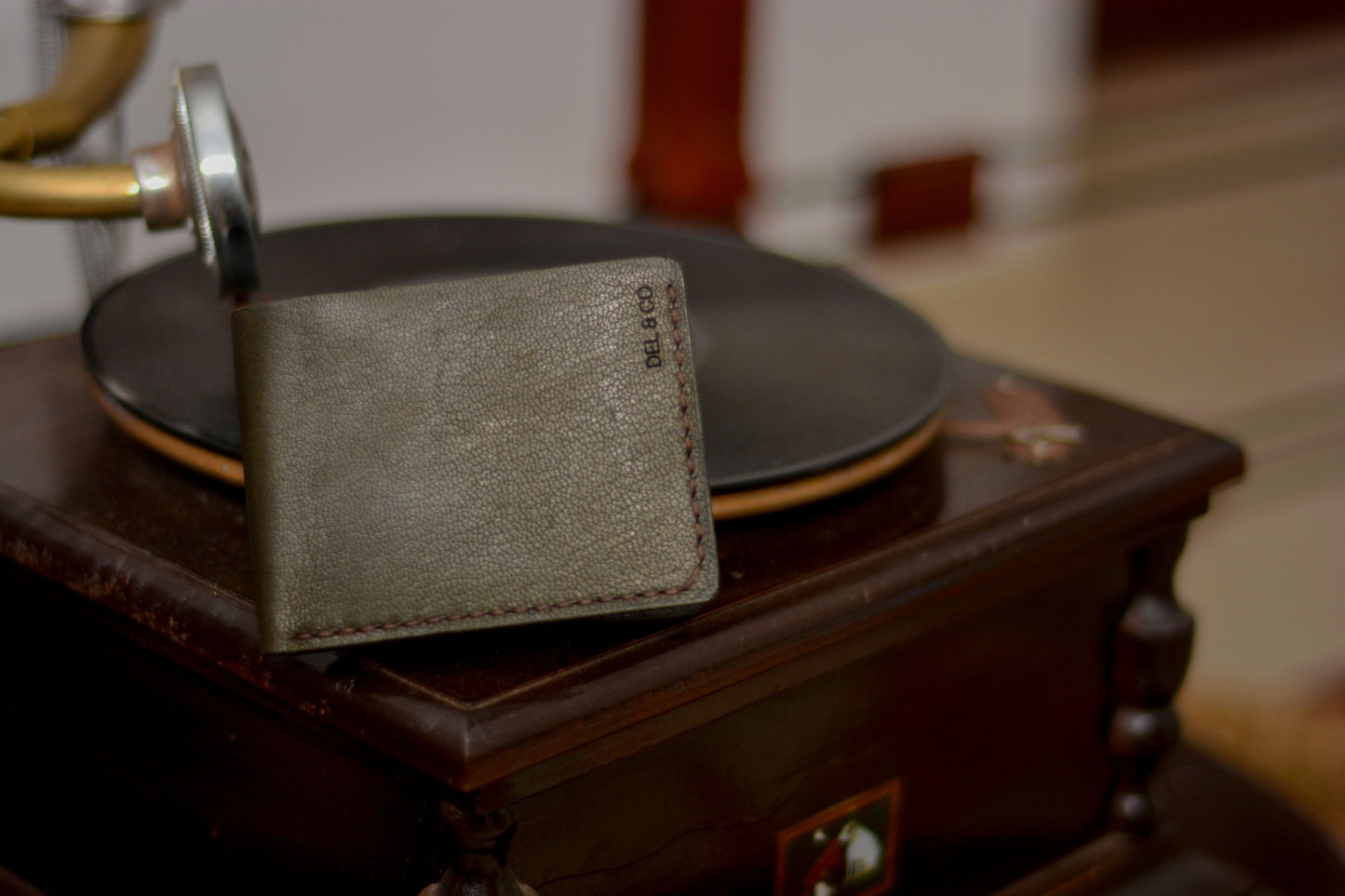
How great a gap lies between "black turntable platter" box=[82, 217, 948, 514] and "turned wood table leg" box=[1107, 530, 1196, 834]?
0.62 feet

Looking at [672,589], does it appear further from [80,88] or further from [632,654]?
[80,88]

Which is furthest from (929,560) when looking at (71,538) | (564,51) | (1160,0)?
→ (1160,0)

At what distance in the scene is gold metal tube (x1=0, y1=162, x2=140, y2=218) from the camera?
2.51ft

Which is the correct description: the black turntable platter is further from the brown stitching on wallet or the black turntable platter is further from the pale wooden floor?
the pale wooden floor

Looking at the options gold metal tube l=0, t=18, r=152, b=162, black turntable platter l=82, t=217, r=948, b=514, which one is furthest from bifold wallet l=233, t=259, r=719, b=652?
gold metal tube l=0, t=18, r=152, b=162

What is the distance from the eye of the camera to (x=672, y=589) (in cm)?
67

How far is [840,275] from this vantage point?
108cm

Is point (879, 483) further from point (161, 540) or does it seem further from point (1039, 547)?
point (161, 540)

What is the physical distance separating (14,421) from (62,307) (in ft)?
2.74

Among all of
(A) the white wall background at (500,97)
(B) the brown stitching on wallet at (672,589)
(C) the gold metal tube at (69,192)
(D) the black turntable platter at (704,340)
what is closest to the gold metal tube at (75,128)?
(C) the gold metal tube at (69,192)

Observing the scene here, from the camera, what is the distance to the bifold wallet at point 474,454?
25.9 inches

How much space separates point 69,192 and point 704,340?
380 mm

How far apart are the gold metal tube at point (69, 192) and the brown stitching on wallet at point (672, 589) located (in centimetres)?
29

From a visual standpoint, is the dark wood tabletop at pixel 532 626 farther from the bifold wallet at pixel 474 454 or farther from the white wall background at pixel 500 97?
the white wall background at pixel 500 97
